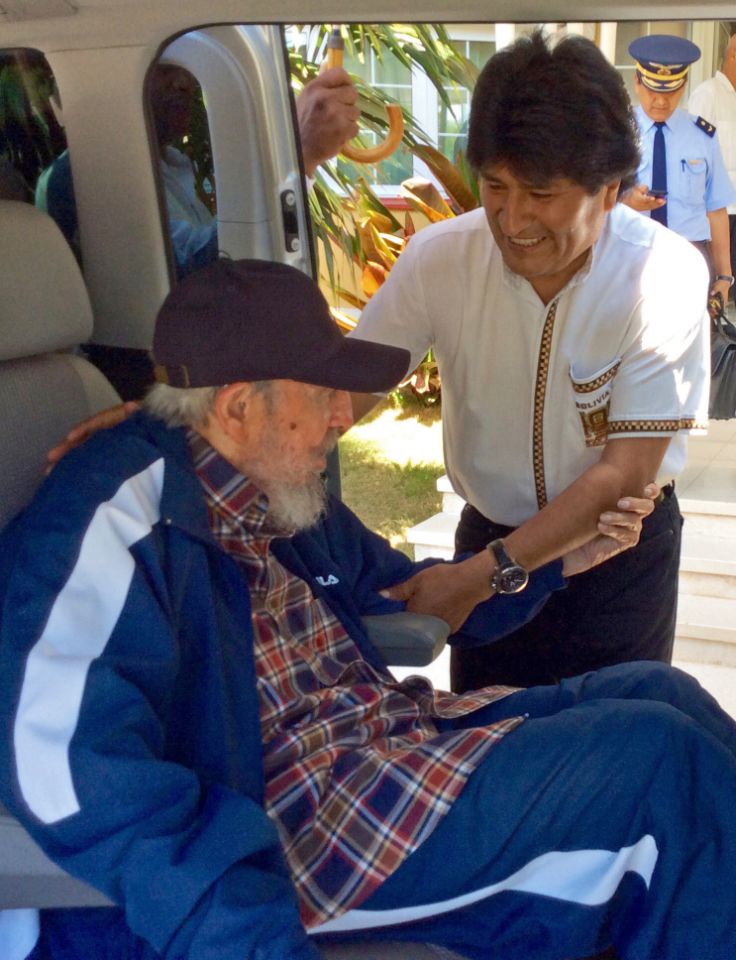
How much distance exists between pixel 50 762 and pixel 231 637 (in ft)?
1.17

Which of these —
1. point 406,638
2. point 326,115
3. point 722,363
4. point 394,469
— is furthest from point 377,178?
point 406,638

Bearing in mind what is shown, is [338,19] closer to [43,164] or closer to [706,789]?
[43,164]

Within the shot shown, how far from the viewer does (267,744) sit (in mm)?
1737

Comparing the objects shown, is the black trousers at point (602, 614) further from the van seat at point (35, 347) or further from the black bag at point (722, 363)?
the black bag at point (722, 363)

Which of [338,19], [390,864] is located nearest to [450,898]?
[390,864]

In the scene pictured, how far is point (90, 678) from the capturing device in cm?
143

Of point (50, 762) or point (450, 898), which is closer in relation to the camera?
point (50, 762)

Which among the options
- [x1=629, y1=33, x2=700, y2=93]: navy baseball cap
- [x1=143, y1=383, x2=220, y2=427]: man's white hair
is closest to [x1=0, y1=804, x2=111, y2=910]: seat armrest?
[x1=143, y1=383, x2=220, y2=427]: man's white hair

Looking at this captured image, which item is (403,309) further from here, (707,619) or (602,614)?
(707,619)

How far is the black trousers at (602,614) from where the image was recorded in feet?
7.91

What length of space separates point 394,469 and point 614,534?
4226mm

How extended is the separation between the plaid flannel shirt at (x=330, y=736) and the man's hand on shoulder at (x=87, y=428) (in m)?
0.13

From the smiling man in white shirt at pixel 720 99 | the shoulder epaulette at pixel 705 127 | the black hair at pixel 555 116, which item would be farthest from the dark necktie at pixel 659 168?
the black hair at pixel 555 116

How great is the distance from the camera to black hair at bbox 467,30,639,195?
1871 mm
